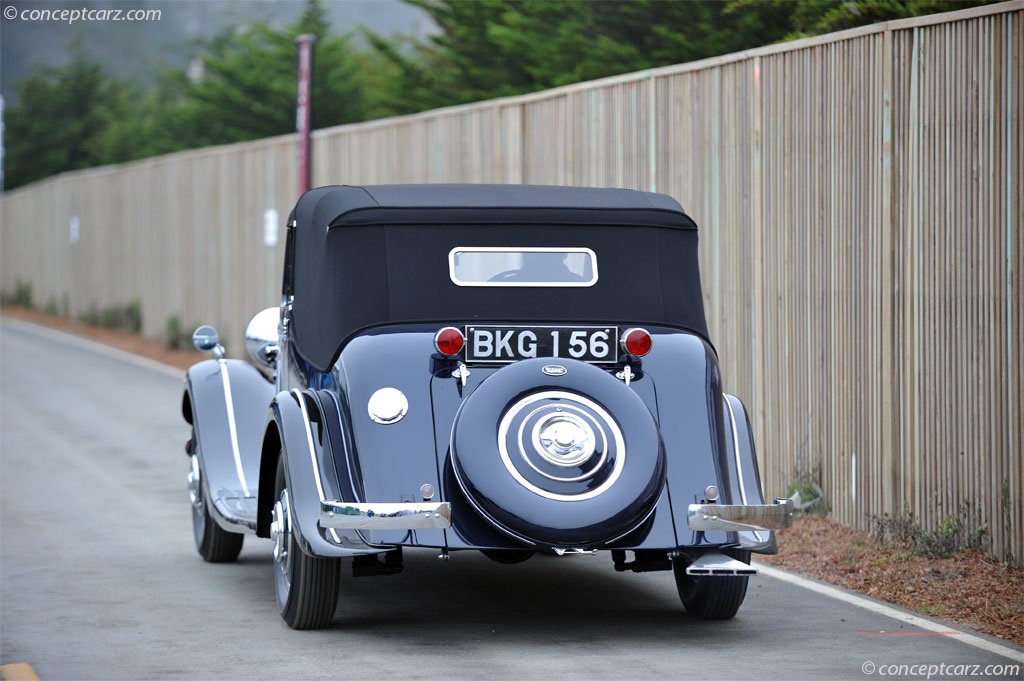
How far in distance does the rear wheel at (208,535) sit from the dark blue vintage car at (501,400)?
0.85 m

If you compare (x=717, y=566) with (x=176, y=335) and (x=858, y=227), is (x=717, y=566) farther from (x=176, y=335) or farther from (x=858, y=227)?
(x=176, y=335)

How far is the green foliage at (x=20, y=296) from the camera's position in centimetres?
4272

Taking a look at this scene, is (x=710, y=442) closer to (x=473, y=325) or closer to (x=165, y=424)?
(x=473, y=325)

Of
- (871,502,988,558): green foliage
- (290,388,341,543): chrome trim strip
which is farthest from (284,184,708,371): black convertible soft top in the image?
(871,502,988,558): green foliage

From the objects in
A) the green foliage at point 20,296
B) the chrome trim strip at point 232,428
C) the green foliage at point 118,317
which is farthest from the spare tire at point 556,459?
the green foliage at point 20,296

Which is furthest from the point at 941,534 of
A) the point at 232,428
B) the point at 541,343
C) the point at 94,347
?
the point at 94,347

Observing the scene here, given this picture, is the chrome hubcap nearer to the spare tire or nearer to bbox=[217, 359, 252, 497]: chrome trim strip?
Result: the spare tire

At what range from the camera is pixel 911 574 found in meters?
8.99

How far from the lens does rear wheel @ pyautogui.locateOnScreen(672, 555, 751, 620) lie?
791 centimetres

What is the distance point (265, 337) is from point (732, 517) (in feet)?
12.9

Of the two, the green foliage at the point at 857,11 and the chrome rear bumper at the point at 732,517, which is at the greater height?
the green foliage at the point at 857,11

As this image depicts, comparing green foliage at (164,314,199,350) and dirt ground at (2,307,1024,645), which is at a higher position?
green foliage at (164,314,199,350)

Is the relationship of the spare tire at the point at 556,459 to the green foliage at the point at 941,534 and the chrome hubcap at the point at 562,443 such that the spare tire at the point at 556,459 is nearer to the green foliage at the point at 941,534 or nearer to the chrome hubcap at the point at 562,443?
the chrome hubcap at the point at 562,443

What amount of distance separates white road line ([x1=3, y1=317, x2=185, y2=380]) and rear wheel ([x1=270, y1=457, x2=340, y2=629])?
15514mm
